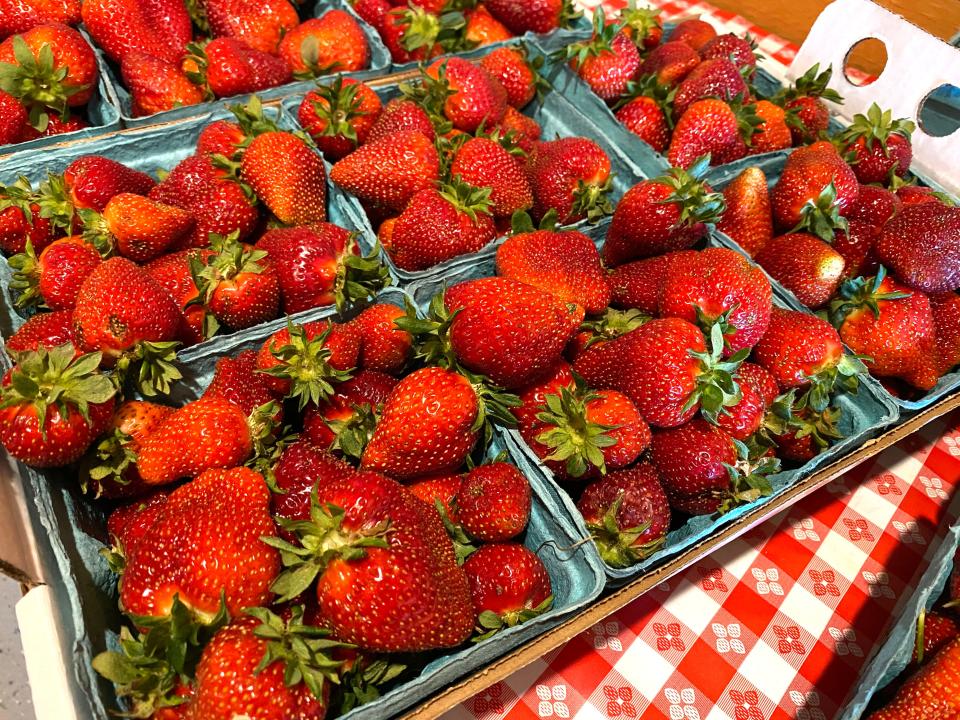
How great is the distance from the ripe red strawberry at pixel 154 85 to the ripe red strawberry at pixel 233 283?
68cm

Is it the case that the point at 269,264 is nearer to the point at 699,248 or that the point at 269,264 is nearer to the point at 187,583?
the point at 187,583

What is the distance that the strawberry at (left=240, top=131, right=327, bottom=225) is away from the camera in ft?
4.45

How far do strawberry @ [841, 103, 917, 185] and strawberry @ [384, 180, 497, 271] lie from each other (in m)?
1.08

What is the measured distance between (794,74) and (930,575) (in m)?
1.57

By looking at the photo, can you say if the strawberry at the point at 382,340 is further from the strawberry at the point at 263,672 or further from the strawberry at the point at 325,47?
the strawberry at the point at 325,47

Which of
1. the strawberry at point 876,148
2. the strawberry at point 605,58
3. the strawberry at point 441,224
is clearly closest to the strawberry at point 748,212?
the strawberry at point 876,148

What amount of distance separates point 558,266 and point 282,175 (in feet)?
1.96

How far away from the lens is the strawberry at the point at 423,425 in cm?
101

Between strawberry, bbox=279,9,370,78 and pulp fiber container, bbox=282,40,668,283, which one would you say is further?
strawberry, bbox=279,9,370,78

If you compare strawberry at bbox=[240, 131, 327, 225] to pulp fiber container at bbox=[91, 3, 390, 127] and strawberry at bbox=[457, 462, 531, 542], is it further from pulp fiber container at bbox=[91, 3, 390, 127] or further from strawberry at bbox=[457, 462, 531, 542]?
strawberry at bbox=[457, 462, 531, 542]

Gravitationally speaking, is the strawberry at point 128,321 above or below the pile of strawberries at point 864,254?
below

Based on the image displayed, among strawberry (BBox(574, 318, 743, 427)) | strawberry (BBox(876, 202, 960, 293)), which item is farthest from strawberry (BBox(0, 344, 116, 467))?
strawberry (BBox(876, 202, 960, 293))

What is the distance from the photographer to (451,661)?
2.94ft

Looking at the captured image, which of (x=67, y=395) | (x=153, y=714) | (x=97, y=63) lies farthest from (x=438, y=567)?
(x=97, y=63)
